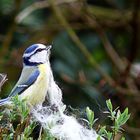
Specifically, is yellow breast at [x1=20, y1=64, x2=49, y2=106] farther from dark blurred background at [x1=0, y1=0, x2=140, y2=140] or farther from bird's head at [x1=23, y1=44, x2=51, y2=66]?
dark blurred background at [x1=0, y1=0, x2=140, y2=140]

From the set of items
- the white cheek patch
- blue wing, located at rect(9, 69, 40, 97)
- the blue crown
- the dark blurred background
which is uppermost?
the blue crown

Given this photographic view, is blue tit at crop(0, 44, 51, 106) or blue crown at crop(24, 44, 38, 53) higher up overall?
blue crown at crop(24, 44, 38, 53)

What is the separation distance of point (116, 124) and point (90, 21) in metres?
1.97

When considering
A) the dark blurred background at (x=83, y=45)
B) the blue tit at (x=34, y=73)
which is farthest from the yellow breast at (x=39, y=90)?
the dark blurred background at (x=83, y=45)

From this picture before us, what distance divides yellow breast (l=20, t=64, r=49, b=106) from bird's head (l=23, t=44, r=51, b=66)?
18 millimetres

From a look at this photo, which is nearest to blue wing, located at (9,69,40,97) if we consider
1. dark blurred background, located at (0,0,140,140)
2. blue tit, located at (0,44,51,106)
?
blue tit, located at (0,44,51,106)

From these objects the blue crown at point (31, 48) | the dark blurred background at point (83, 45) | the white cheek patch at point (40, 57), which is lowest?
the dark blurred background at point (83, 45)

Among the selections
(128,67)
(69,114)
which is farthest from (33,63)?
(128,67)

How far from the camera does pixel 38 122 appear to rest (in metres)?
1.13

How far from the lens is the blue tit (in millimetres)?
1310

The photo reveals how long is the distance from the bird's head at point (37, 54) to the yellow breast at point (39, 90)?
0.02m

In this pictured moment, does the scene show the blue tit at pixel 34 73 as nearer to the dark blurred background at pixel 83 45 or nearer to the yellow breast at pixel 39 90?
the yellow breast at pixel 39 90

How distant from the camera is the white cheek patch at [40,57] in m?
1.35

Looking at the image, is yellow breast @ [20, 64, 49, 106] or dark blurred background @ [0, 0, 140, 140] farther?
dark blurred background @ [0, 0, 140, 140]
